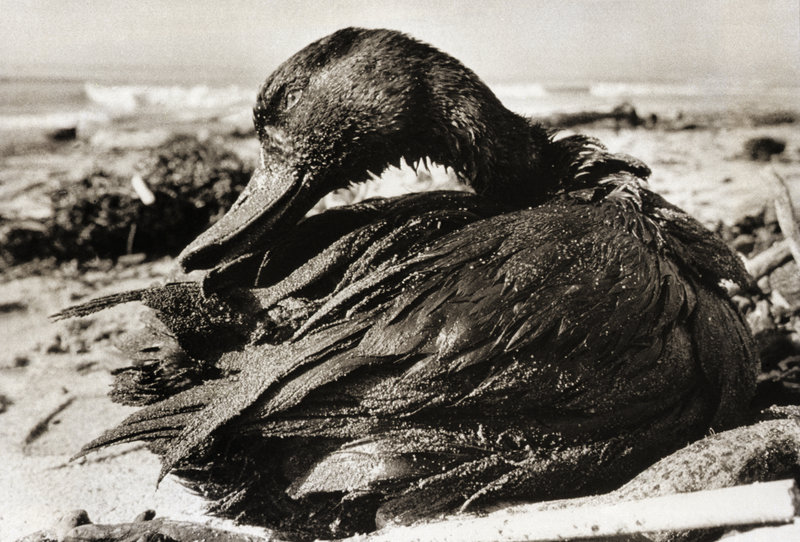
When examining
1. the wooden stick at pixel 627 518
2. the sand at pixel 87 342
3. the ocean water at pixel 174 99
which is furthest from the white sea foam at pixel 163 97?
the wooden stick at pixel 627 518

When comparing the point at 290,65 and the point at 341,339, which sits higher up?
the point at 290,65

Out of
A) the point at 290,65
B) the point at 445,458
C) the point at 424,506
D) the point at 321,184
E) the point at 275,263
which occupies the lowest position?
the point at 424,506

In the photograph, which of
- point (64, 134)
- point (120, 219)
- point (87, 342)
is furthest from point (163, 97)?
point (87, 342)

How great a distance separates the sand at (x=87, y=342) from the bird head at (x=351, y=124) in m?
1.02

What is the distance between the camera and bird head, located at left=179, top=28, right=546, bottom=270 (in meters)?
2.42

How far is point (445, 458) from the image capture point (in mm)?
2232

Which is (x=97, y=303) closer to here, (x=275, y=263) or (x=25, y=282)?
(x=275, y=263)

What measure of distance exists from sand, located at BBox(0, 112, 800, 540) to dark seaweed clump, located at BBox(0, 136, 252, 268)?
0.60ft

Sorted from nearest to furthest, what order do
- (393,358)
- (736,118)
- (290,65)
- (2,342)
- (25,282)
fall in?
(393,358) → (290,65) → (2,342) → (25,282) → (736,118)

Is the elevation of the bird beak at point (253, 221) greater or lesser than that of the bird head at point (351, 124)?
lesser

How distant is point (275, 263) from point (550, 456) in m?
1.05

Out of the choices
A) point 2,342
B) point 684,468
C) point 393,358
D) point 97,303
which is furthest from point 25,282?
point 684,468

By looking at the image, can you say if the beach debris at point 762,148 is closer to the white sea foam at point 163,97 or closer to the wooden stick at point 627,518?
the wooden stick at point 627,518

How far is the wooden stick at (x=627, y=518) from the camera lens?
180cm
